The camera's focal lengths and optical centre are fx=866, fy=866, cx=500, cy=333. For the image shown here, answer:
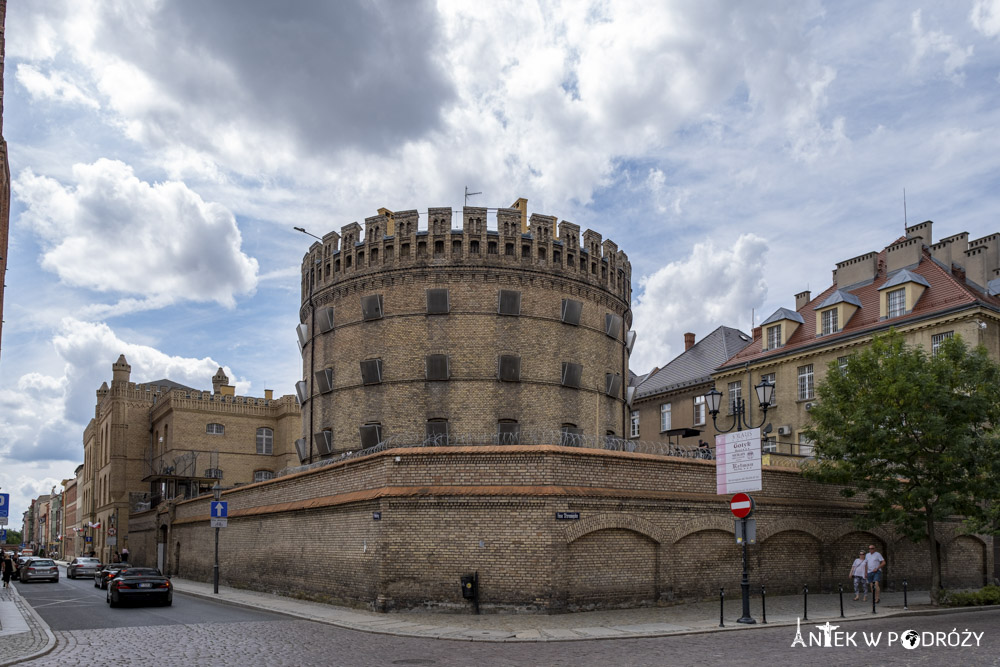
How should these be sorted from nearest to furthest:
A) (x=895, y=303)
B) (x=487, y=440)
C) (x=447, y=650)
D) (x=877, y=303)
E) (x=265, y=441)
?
1. (x=447, y=650)
2. (x=487, y=440)
3. (x=895, y=303)
4. (x=877, y=303)
5. (x=265, y=441)

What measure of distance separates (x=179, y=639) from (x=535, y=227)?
22018 millimetres

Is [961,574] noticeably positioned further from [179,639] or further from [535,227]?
[179,639]

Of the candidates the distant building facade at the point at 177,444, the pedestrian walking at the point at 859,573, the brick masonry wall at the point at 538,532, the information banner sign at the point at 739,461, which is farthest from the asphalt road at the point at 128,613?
the distant building facade at the point at 177,444

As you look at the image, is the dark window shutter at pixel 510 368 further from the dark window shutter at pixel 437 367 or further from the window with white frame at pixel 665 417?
the window with white frame at pixel 665 417

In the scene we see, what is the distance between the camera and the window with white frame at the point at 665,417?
5016cm

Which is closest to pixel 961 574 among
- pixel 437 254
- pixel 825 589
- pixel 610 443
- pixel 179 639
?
pixel 825 589

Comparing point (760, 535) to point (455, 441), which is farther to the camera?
point (455, 441)

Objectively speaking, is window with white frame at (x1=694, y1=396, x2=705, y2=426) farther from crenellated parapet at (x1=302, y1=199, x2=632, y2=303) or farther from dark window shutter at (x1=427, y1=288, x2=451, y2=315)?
dark window shutter at (x1=427, y1=288, x2=451, y2=315)

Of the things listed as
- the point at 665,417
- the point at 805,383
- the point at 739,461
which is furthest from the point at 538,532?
the point at 665,417

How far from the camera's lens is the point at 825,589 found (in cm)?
2767

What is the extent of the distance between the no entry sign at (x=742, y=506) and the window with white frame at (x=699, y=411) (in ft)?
87.6

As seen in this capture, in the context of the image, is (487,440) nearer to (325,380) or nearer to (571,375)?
(571,375)

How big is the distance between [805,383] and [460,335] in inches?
723

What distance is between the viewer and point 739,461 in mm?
21109
